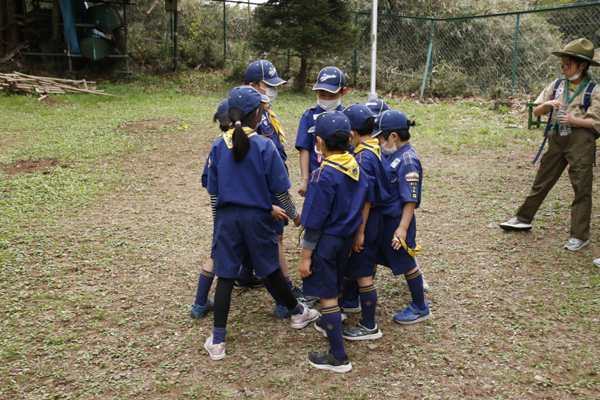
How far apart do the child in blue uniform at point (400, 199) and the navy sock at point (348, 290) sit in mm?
310

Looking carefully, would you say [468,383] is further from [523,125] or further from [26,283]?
[523,125]

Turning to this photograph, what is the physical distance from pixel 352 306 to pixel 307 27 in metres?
10.4

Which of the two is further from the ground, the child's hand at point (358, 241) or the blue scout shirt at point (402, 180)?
the blue scout shirt at point (402, 180)

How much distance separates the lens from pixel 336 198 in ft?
9.80

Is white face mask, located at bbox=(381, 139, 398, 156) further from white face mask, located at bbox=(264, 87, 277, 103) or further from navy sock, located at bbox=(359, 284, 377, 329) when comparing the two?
white face mask, located at bbox=(264, 87, 277, 103)

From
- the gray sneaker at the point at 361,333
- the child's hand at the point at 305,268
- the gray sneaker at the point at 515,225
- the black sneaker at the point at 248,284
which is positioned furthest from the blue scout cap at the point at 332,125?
the gray sneaker at the point at 515,225

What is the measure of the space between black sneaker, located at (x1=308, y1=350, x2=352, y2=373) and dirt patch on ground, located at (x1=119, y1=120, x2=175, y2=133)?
729 centimetres

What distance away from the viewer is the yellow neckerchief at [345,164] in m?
2.97

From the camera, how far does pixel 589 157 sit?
466cm

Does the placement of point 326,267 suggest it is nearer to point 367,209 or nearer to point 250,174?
point 367,209

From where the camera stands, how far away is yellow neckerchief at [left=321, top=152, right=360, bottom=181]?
9.74ft

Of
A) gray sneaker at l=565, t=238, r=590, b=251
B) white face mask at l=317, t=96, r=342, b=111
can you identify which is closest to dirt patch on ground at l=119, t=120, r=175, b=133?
white face mask at l=317, t=96, r=342, b=111

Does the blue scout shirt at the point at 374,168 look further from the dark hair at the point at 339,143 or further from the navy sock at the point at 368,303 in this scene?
the navy sock at the point at 368,303

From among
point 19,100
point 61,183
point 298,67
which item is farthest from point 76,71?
point 61,183
